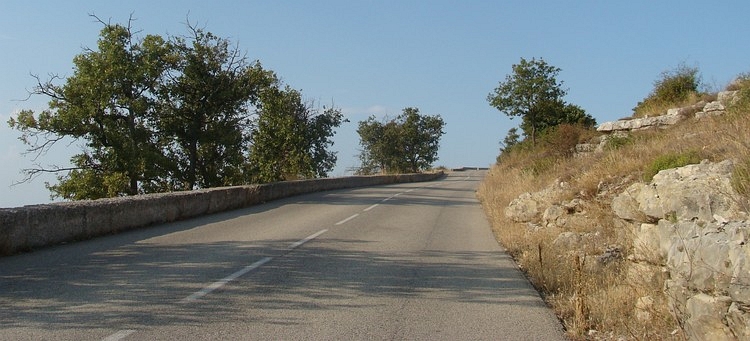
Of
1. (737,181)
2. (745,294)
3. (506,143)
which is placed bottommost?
(745,294)

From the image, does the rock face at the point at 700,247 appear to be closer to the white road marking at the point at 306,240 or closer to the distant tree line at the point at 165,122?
the white road marking at the point at 306,240

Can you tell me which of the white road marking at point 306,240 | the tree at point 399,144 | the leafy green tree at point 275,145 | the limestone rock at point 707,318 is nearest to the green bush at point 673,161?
the limestone rock at point 707,318

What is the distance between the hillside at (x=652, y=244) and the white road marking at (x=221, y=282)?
4.09 m

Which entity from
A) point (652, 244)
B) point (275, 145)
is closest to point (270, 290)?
point (652, 244)

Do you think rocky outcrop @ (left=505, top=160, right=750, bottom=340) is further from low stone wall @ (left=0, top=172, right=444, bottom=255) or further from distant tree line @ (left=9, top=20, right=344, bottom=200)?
distant tree line @ (left=9, top=20, right=344, bottom=200)

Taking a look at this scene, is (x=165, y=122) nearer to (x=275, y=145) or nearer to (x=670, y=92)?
(x=275, y=145)

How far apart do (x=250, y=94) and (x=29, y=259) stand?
23375 mm

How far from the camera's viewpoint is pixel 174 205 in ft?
54.7

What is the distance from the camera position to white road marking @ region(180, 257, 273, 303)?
686 cm

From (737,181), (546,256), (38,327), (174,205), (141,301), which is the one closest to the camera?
(38,327)

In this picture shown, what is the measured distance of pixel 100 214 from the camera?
1310cm

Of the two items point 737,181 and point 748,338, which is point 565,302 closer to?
point 737,181

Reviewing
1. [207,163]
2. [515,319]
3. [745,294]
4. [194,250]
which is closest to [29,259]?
[194,250]

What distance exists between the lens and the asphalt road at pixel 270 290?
224 inches
